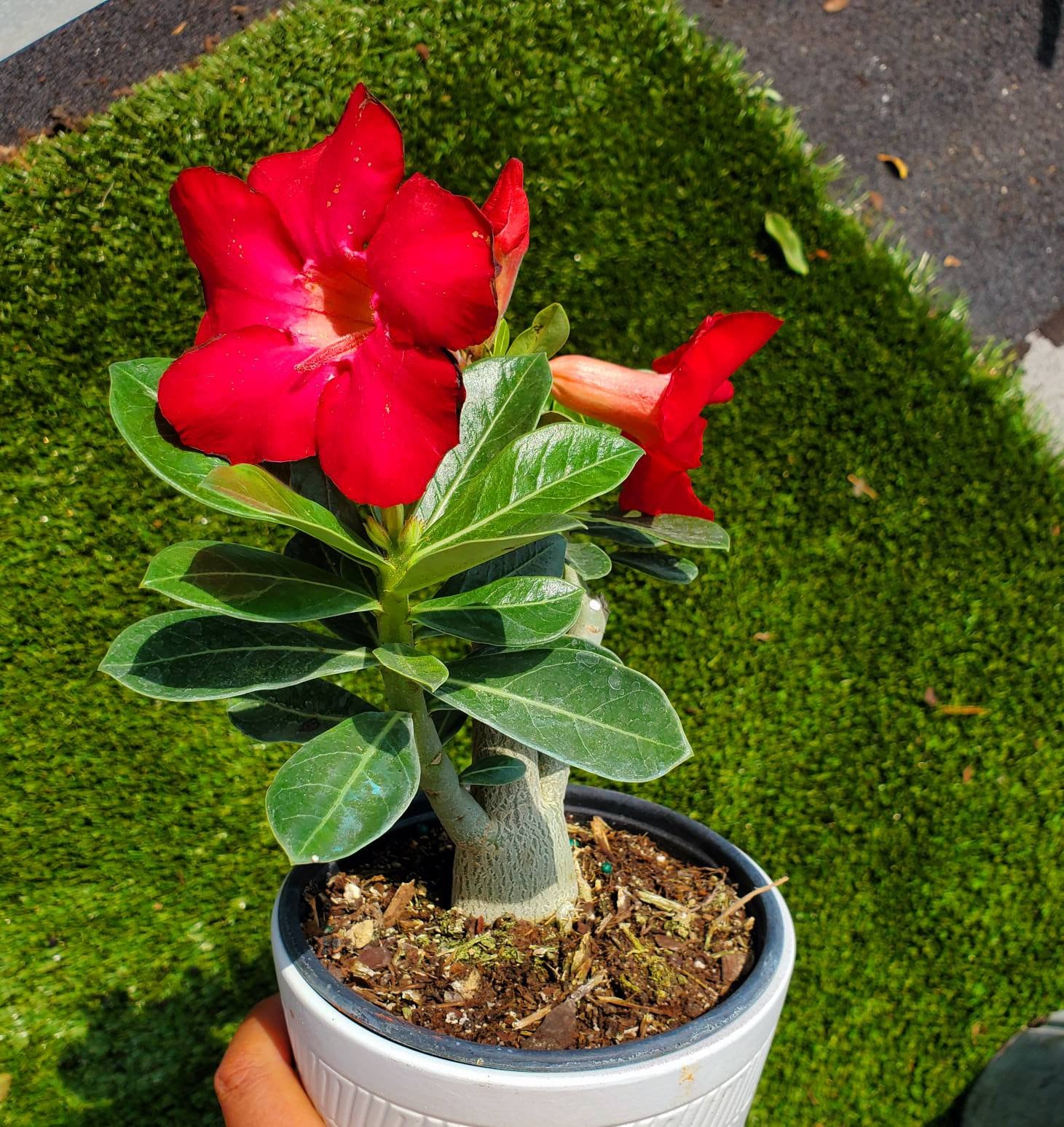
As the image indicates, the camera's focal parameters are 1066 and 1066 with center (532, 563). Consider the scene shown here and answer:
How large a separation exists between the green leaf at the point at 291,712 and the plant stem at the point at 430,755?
0.13 feet

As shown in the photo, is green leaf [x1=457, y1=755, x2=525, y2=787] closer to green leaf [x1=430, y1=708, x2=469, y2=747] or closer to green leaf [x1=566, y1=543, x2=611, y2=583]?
green leaf [x1=430, y1=708, x2=469, y2=747]

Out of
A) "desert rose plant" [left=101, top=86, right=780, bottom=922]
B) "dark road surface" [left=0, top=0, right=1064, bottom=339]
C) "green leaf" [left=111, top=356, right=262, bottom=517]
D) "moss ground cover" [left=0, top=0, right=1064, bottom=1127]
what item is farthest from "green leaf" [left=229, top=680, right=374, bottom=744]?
"dark road surface" [left=0, top=0, right=1064, bottom=339]

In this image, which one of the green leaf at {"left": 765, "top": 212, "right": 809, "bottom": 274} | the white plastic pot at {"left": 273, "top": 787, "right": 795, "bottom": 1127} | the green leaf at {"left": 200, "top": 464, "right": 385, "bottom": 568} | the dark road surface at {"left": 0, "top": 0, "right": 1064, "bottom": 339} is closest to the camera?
the green leaf at {"left": 200, "top": 464, "right": 385, "bottom": 568}

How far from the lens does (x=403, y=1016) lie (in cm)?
92

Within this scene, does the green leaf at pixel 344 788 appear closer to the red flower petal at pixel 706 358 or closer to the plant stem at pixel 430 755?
the plant stem at pixel 430 755

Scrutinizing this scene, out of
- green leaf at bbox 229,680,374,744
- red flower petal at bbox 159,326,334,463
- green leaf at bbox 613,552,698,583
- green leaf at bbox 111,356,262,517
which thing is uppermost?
red flower petal at bbox 159,326,334,463

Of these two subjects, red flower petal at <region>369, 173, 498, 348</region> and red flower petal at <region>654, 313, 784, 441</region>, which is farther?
red flower petal at <region>654, 313, 784, 441</region>

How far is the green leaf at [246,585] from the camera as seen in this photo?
68cm

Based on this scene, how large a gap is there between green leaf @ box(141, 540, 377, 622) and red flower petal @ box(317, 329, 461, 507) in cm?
11

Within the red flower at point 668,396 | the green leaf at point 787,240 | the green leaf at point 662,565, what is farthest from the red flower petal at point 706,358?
the green leaf at point 787,240

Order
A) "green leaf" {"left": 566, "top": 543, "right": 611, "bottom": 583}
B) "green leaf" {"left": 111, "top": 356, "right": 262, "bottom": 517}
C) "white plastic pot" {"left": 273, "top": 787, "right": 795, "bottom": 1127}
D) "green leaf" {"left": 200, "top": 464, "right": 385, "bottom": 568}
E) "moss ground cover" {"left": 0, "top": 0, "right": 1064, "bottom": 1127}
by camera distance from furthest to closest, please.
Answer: "moss ground cover" {"left": 0, "top": 0, "right": 1064, "bottom": 1127} < "green leaf" {"left": 566, "top": 543, "right": 611, "bottom": 583} < "white plastic pot" {"left": 273, "top": 787, "right": 795, "bottom": 1127} < "green leaf" {"left": 111, "top": 356, "right": 262, "bottom": 517} < "green leaf" {"left": 200, "top": 464, "right": 385, "bottom": 568}

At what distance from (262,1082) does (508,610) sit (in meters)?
0.58

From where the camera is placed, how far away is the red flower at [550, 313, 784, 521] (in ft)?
2.45

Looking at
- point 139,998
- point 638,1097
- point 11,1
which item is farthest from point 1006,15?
point 139,998
